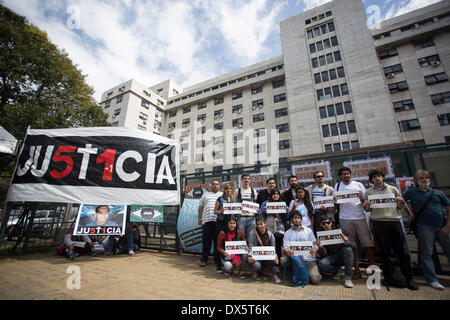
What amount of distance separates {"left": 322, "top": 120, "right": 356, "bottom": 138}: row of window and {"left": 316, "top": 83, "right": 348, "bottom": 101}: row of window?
3788 millimetres

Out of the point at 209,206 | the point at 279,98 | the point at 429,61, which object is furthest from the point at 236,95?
the point at 209,206

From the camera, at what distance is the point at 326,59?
26.3 meters

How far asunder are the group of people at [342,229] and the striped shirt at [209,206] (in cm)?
29

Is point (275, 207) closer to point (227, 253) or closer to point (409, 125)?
point (227, 253)

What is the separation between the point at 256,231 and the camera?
425 centimetres

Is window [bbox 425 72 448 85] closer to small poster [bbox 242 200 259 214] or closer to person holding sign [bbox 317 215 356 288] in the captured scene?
person holding sign [bbox 317 215 356 288]

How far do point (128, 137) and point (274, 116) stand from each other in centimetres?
2623

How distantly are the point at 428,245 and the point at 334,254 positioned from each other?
61.2 inches

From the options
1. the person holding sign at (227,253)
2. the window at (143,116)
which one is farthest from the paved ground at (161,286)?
the window at (143,116)

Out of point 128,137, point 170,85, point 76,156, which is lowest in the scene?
point 76,156

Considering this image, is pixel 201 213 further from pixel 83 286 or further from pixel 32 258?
pixel 32 258

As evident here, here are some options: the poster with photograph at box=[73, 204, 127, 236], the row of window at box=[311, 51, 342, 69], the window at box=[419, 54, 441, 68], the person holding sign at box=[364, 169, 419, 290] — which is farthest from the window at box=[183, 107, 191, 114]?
the person holding sign at box=[364, 169, 419, 290]

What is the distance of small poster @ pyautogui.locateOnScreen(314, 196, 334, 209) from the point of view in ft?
13.4
